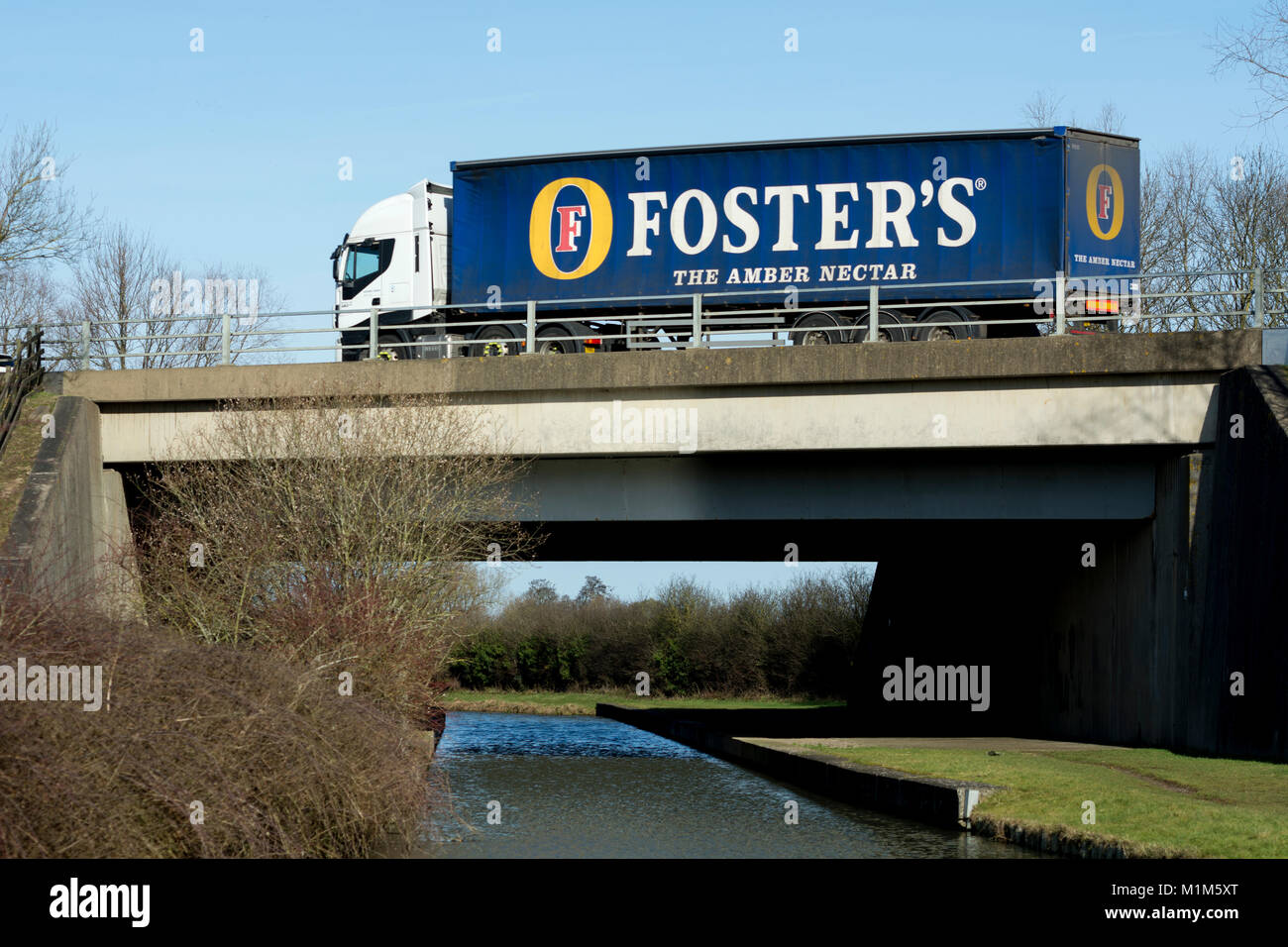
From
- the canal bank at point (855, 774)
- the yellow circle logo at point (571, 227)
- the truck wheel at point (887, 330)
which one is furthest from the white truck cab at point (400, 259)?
the canal bank at point (855, 774)

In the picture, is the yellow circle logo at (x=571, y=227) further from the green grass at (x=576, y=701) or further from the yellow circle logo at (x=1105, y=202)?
the green grass at (x=576, y=701)

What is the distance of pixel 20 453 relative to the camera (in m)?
20.9

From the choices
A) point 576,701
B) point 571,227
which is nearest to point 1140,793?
point 571,227

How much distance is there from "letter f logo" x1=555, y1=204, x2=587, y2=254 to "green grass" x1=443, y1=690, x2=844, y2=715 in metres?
19.7

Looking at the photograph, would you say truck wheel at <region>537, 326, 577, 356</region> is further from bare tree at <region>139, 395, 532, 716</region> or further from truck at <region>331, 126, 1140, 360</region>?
bare tree at <region>139, 395, 532, 716</region>

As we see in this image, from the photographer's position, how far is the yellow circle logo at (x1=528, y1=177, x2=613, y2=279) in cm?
2609

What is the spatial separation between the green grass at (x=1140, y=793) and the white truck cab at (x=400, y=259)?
14.5 metres

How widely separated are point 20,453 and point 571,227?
11.0 m

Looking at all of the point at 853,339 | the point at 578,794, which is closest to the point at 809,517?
the point at 853,339

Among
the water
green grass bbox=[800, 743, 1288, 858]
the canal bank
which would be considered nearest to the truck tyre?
the water

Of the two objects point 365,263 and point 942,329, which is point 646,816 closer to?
point 942,329

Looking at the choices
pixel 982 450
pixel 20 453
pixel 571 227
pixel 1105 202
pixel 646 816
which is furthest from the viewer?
pixel 571 227

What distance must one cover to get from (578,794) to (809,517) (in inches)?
238

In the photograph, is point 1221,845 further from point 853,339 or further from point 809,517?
point 853,339
